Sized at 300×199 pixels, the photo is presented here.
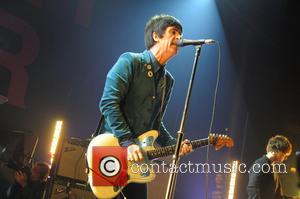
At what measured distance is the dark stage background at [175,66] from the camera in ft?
18.7

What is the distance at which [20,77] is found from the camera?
559 cm

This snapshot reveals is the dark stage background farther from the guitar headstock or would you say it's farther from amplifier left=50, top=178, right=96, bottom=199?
the guitar headstock

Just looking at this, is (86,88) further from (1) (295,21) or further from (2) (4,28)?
(1) (295,21)

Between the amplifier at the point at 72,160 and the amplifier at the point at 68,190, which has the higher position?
the amplifier at the point at 72,160

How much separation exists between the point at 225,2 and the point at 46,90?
4.23m

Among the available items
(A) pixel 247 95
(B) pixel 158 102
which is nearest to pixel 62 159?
(B) pixel 158 102

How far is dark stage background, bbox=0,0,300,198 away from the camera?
18.7 feet

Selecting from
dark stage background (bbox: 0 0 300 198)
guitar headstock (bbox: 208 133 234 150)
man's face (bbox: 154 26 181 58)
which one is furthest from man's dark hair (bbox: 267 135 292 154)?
man's face (bbox: 154 26 181 58)

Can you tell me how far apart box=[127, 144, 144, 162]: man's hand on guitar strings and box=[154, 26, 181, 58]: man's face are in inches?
32.3

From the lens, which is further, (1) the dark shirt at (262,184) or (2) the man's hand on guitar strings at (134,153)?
(1) the dark shirt at (262,184)

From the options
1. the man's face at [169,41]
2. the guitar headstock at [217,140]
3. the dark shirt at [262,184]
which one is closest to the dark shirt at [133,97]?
the man's face at [169,41]

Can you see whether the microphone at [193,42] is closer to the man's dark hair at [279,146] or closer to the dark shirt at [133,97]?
the dark shirt at [133,97]

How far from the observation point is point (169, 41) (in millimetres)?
2900

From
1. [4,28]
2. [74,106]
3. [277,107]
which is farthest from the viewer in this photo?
[277,107]
